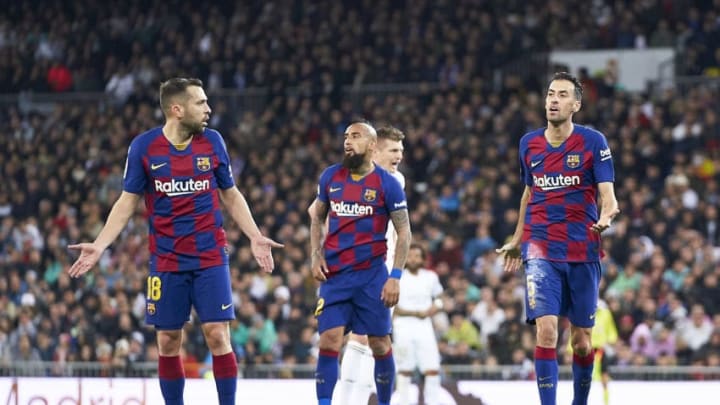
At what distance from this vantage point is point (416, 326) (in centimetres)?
1585

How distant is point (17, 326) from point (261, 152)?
604 centimetres

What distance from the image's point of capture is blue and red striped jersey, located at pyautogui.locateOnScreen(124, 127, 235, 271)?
10.0 metres

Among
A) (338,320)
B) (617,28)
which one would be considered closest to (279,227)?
(617,28)

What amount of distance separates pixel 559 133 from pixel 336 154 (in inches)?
572

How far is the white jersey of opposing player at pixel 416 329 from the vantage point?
15461 mm

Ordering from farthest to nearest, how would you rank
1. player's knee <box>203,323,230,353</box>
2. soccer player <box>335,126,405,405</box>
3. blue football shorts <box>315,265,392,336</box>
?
1. soccer player <box>335,126,405,405</box>
2. blue football shorts <box>315,265,392,336</box>
3. player's knee <box>203,323,230,353</box>

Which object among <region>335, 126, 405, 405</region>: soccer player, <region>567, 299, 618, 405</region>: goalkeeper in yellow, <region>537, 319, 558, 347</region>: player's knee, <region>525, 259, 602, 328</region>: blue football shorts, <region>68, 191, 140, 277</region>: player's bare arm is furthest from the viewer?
<region>567, 299, 618, 405</region>: goalkeeper in yellow

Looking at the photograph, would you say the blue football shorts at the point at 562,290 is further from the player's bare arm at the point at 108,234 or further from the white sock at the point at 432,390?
the white sock at the point at 432,390

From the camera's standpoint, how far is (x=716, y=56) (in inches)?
976

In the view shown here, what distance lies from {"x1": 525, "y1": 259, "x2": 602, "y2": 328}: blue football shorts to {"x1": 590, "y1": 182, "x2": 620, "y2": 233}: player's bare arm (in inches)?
20.8

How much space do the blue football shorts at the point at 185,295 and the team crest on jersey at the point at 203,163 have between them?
0.69 metres

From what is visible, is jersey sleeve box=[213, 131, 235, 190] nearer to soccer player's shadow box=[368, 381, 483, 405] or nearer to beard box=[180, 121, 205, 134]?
beard box=[180, 121, 205, 134]

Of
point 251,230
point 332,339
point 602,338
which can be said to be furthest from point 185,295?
point 602,338

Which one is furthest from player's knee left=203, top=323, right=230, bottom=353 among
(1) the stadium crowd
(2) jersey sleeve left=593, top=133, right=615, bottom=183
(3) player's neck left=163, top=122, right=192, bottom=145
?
(1) the stadium crowd
